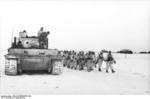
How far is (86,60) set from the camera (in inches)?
659

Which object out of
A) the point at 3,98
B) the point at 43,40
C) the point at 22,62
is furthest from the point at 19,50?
the point at 3,98

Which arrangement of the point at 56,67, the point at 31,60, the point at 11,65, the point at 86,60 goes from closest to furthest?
the point at 11,65, the point at 31,60, the point at 56,67, the point at 86,60

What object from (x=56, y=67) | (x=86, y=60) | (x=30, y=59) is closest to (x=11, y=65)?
(x=30, y=59)

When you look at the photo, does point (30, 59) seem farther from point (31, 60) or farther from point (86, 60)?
point (86, 60)

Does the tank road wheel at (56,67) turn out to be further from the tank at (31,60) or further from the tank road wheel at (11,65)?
the tank road wheel at (11,65)

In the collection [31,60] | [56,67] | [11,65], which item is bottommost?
[56,67]

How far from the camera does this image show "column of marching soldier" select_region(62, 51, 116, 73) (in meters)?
16.3

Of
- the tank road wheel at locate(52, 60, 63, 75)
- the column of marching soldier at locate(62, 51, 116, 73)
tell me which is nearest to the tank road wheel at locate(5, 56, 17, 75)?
the tank road wheel at locate(52, 60, 63, 75)

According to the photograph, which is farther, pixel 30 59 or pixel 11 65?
pixel 30 59

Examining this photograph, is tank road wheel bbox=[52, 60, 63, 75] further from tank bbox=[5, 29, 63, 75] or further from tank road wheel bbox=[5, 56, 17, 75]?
tank road wheel bbox=[5, 56, 17, 75]

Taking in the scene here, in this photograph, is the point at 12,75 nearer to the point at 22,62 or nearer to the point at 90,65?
the point at 22,62

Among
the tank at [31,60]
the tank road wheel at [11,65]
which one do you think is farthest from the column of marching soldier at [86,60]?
the tank road wheel at [11,65]

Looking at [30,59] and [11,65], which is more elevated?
[30,59]

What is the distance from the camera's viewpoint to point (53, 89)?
8750mm
